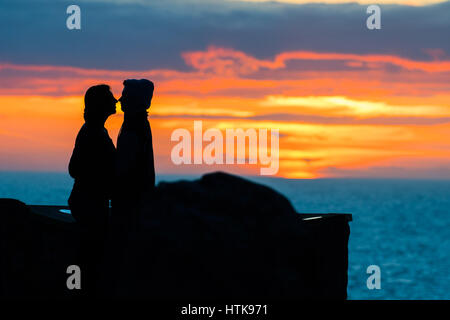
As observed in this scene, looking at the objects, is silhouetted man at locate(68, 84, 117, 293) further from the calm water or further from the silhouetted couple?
the calm water

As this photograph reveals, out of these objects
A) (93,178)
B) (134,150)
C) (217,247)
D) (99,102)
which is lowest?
(217,247)

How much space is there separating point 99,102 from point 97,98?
4 cm

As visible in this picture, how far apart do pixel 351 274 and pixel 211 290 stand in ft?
206

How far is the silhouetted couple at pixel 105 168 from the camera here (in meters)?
7.16

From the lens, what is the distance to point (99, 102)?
290 inches

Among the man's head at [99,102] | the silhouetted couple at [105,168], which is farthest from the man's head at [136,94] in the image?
the man's head at [99,102]

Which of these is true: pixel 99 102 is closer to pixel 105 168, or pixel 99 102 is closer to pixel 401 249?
pixel 105 168

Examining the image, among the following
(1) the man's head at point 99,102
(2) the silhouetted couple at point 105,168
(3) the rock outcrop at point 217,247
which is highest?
(1) the man's head at point 99,102

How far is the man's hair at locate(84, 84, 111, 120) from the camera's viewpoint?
7.35 metres

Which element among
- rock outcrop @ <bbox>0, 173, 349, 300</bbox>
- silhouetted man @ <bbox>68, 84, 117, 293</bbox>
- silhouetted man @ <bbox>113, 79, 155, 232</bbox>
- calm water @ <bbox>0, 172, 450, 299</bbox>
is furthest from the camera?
calm water @ <bbox>0, 172, 450, 299</bbox>

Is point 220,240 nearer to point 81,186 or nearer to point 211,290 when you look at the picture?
point 211,290

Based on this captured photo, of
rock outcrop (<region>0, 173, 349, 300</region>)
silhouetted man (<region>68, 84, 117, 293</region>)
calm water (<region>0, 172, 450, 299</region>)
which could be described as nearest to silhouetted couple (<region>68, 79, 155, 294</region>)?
silhouetted man (<region>68, 84, 117, 293</region>)

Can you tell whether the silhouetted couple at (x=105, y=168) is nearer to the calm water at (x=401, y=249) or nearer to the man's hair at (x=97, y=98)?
the man's hair at (x=97, y=98)

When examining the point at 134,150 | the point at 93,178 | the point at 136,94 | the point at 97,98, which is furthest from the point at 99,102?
the point at 93,178
